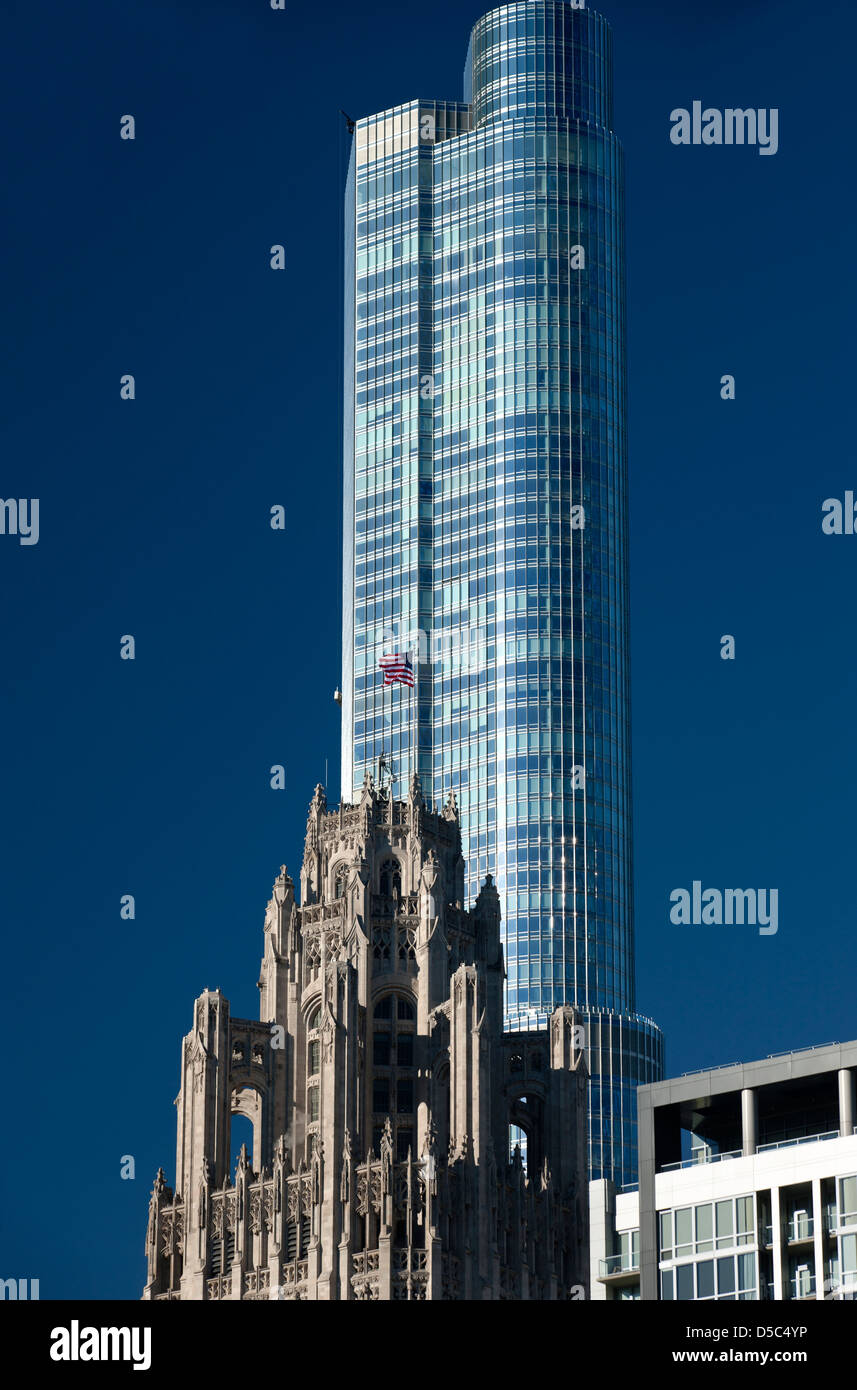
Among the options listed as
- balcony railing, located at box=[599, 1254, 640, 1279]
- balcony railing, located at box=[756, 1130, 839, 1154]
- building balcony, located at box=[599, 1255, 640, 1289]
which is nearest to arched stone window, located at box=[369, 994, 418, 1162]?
building balcony, located at box=[599, 1255, 640, 1289]

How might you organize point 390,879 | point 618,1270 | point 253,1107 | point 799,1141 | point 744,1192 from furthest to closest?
point 390,879 → point 253,1107 → point 618,1270 → point 799,1141 → point 744,1192

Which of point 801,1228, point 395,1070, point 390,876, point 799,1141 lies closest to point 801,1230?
point 801,1228

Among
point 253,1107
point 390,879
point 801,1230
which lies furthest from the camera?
point 390,879

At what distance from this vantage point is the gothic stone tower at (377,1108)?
510ft

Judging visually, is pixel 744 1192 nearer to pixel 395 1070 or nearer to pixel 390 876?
pixel 395 1070

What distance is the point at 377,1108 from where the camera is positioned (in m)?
167

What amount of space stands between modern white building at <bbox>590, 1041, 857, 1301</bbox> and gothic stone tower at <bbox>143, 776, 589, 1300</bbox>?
35.1 meters

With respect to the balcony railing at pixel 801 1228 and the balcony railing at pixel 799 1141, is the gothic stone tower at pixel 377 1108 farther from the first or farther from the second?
the balcony railing at pixel 801 1228

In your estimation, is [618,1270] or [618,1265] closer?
[618,1270]

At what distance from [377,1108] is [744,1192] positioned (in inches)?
2462

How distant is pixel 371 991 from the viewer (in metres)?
170
